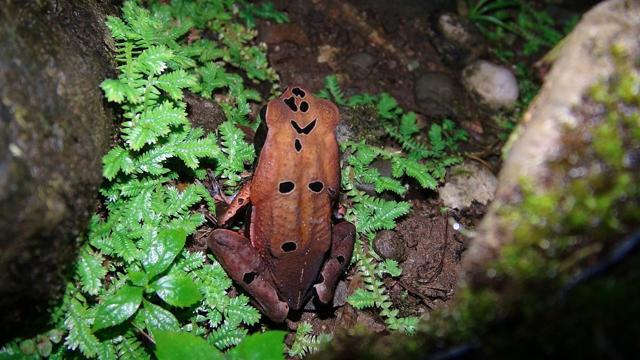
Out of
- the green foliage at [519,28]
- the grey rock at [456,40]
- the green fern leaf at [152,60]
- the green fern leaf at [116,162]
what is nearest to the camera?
the green fern leaf at [116,162]

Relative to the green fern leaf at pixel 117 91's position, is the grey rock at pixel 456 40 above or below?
below

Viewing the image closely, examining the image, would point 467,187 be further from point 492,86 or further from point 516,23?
point 516,23

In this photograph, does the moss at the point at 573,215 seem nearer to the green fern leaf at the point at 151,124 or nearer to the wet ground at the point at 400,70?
the wet ground at the point at 400,70

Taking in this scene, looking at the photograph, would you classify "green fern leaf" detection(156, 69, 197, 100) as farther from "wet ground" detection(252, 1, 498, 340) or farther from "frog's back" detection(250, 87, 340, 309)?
"wet ground" detection(252, 1, 498, 340)

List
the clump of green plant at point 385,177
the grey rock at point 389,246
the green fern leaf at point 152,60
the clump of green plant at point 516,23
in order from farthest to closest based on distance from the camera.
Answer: the clump of green plant at point 516,23 < the grey rock at point 389,246 < the clump of green plant at point 385,177 < the green fern leaf at point 152,60

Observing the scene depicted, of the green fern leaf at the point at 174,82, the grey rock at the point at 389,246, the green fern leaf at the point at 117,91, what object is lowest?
the grey rock at the point at 389,246

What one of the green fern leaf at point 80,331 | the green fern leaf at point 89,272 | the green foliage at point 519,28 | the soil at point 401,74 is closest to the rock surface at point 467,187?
the soil at point 401,74

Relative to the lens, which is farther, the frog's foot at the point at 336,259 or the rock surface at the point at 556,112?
the frog's foot at the point at 336,259
